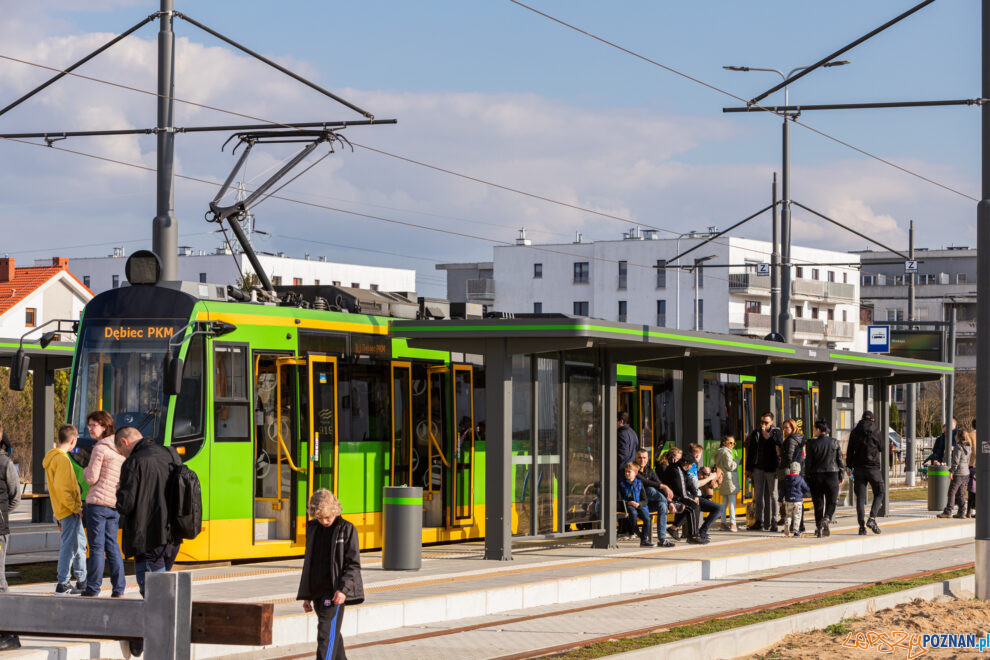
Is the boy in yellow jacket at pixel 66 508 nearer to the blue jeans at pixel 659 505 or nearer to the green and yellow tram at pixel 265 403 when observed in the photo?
the green and yellow tram at pixel 265 403

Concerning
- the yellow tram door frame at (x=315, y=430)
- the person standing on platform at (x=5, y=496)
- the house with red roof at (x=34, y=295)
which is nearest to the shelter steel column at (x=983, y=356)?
the yellow tram door frame at (x=315, y=430)

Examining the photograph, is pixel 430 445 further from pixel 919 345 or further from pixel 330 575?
pixel 919 345

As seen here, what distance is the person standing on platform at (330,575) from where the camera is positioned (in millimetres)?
8922

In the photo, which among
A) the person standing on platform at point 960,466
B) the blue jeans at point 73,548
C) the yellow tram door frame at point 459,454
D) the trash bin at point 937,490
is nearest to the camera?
the blue jeans at point 73,548

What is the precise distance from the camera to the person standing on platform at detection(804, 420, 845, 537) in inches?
816

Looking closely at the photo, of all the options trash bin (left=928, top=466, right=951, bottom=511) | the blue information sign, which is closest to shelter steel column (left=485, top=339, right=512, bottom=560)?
trash bin (left=928, top=466, right=951, bottom=511)

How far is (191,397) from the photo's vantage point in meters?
15.7

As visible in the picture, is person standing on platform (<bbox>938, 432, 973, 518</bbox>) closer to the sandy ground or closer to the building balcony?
the sandy ground

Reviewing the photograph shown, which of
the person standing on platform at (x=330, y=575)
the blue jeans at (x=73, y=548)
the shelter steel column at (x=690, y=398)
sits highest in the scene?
the shelter steel column at (x=690, y=398)

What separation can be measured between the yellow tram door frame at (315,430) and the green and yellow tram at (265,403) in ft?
0.05

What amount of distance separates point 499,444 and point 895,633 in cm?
561

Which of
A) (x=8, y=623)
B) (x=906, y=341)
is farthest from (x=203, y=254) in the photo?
(x=8, y=623)

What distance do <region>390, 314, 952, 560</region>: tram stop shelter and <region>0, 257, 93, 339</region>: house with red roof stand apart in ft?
184

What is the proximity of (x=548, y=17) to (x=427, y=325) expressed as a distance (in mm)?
4269
